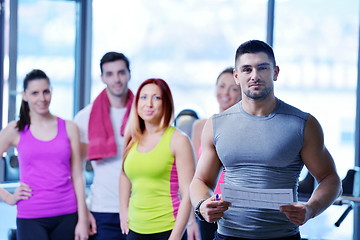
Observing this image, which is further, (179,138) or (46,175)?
(46,175)

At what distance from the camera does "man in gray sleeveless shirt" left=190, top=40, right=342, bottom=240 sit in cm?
196

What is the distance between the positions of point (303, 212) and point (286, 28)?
352 cm

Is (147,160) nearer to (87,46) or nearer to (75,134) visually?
(75,134)

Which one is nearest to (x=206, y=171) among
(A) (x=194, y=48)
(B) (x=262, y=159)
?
(B) (x=262, y=159)

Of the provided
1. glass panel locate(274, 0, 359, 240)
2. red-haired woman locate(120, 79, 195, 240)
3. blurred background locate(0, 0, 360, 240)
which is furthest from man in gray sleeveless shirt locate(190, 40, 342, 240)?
glass panel locate(274, 0, 359, 240)

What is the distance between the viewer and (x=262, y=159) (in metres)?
1.97

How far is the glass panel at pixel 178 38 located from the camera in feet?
17.8

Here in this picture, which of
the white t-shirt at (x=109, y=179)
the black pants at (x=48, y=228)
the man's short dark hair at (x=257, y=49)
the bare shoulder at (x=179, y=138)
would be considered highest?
the man's short dark hair at (x=257, y=49)

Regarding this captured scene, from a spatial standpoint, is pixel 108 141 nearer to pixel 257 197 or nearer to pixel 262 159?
pixel 262 159

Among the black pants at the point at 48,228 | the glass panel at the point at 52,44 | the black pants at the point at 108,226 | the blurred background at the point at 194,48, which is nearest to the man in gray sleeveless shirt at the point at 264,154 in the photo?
the black pants at the point at 108,226

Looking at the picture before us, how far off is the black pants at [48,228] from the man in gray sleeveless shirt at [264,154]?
1.26 m

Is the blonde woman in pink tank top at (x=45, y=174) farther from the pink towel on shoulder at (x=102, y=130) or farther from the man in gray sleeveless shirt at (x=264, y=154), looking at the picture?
the man in gray sleeveless shirt at (x=264, y=154)

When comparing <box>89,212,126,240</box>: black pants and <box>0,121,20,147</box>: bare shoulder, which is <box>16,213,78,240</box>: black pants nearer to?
<box>89,212,126,240</box>: black pants

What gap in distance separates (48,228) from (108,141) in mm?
557
